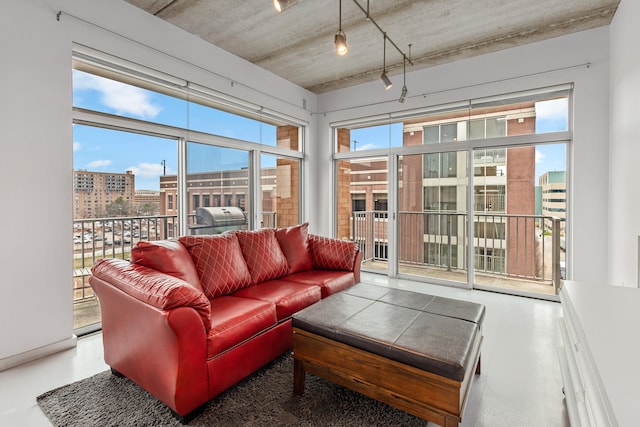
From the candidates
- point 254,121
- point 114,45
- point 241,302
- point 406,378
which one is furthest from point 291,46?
point 406,378

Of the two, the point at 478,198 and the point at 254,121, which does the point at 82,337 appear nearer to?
the point at 254,121

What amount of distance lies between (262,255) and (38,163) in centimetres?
185

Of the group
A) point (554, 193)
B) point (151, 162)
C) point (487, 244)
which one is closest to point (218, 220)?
point (151, 162)

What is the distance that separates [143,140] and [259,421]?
2814 mm

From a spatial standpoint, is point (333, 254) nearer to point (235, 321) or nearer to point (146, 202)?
point (235, 321)

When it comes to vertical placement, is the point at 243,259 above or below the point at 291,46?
below

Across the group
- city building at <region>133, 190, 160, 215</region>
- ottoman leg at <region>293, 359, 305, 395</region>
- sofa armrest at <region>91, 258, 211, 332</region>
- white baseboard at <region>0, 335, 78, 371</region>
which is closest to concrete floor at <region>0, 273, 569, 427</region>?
white baseboard at <region>0, 335, 78, 371</region>

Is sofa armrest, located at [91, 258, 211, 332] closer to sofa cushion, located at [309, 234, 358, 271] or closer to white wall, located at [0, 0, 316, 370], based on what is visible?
white wall, located at [0, 0, 316, 370]

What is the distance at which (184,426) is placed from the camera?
5.42 feet

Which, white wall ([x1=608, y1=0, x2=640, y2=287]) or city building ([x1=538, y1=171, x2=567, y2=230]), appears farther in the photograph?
city building ([x1=538, y1=171, x2=567, y2=230])

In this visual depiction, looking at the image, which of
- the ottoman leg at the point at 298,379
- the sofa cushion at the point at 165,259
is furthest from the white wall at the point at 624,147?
the sofa cushion at the point at 165,259

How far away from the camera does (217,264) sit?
2.48 m

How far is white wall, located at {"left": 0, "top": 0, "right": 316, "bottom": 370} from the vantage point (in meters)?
2.27

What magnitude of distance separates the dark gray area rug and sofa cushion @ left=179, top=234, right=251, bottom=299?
711 millimetres
